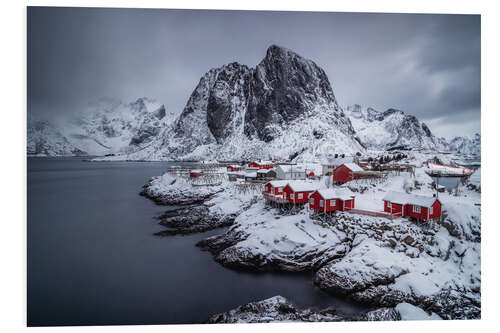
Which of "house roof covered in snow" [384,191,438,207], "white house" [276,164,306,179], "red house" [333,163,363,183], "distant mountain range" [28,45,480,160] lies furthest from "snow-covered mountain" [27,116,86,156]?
"distant mountain range" [28,45,480,160]

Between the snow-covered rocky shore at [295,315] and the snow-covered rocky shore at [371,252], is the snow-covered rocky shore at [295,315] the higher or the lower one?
the lower one

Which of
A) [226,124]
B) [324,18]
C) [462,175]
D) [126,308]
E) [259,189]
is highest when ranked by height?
[226,124]

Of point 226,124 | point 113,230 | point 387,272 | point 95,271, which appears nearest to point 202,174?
point 113,230

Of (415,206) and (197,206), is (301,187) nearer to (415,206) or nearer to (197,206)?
(415,206)

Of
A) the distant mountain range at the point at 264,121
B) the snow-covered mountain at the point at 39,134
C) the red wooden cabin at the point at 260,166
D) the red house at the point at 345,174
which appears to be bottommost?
the red house at the point at 345,174

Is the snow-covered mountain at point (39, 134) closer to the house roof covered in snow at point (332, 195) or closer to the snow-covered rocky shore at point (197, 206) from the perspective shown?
the snow-covered rocky shore at point (197, 206)

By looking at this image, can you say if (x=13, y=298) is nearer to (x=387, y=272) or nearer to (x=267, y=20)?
(x=267, y=20)

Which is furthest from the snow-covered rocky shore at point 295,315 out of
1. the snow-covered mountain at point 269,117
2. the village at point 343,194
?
the snow-covered mountain at point 269,117

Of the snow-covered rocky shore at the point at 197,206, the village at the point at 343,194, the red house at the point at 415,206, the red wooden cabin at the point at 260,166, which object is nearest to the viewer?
the red house at the point at 415,206
